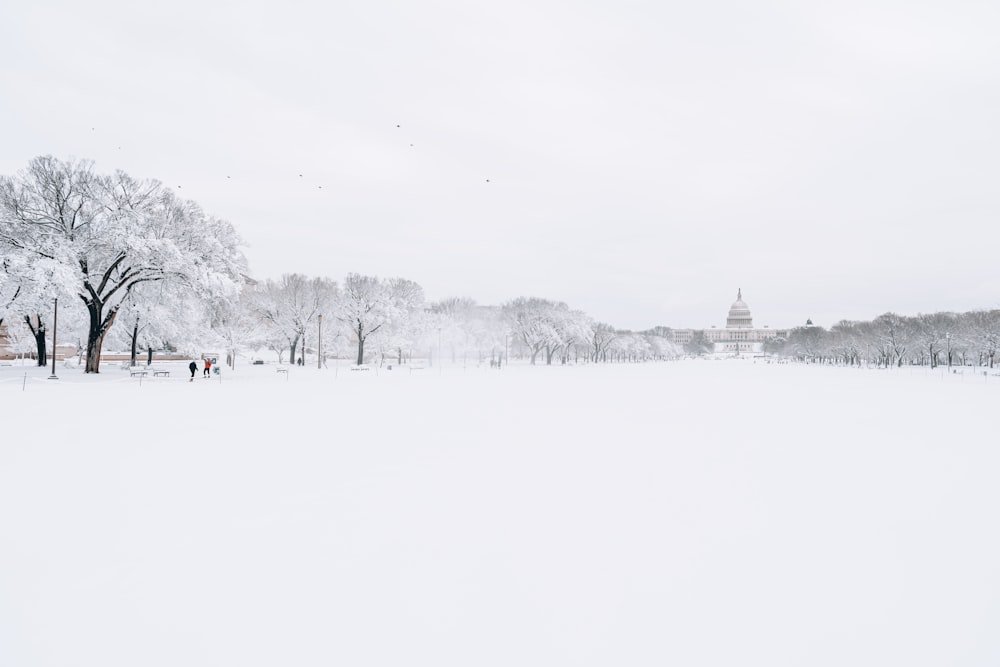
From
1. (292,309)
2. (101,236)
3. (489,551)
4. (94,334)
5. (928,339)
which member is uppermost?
(101,236)

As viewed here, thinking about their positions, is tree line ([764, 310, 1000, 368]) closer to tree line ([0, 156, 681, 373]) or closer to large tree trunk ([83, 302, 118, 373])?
tree line ([0, 156, 681, 373])

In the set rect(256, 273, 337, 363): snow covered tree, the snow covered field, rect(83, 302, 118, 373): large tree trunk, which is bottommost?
the snow covered field

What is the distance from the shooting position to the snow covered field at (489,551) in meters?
5.78

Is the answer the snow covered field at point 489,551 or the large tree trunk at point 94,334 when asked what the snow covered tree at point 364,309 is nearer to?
the large tree trunk at point 94,334

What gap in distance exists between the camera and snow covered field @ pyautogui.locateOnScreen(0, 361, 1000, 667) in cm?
578

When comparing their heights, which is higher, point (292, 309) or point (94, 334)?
point (292, 309)

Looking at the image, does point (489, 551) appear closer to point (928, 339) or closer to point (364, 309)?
point (364, 309)

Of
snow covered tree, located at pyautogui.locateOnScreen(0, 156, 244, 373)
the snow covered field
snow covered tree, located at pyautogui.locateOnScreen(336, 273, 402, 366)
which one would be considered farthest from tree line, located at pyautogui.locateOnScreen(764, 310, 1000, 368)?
snow covered tree, located at pyautogui.locateOnScreen(0, 156, 244, 373)

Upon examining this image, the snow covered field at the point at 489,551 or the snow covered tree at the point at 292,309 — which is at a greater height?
the snow covered tree at the point at 292,309

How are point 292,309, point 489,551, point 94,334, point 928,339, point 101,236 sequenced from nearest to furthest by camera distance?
1. point 489,551
2. point 101,236
3. point 94,334
4. point 292,309
5. point 928,339

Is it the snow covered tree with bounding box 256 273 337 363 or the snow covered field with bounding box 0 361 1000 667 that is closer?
the snow covered field with bounding box 0 361 1000 667

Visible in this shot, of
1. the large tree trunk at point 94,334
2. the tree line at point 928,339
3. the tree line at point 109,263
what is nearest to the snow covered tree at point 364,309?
the tree line at point 109,263

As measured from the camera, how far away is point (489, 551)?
779cm

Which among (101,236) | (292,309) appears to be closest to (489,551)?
(101,236)
